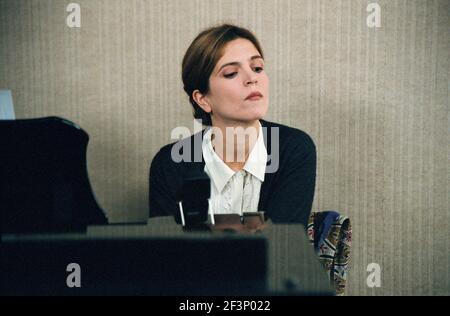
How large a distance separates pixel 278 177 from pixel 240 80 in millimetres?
334

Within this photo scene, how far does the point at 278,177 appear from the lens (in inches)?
69.5

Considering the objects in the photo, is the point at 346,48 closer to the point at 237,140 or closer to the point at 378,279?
the point at 237,140

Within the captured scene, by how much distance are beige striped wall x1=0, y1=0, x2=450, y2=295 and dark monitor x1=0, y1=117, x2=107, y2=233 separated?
3.53 feet

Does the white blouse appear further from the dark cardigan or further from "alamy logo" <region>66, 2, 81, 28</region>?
"alamy logo" <region>66, 2, 81, 28</region>

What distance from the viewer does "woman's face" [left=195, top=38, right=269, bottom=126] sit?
5.72 feet

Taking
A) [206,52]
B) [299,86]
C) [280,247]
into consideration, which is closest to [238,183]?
[206,52]

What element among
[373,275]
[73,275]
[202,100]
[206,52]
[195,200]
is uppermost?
[206,52]

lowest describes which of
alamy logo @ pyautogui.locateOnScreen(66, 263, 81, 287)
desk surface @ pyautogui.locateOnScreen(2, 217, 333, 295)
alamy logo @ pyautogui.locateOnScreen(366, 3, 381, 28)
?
alamy logo @ pyautogui.locateOnScreen(66, 263, 81, 287)

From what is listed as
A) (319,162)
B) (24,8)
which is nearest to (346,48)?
(319,162)

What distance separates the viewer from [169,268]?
0.92 meters

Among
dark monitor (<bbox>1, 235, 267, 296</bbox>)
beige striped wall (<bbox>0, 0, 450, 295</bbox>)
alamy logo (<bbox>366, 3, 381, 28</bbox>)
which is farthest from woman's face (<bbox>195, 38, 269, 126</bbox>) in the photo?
dark monitor (<bbox>1, 235, 267, 296</bbox>)

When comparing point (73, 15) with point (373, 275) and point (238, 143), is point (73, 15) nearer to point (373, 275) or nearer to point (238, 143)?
point (238, 143)

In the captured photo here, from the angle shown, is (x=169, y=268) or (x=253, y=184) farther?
(x=253, y=184)

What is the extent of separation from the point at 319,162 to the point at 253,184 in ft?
1.77
